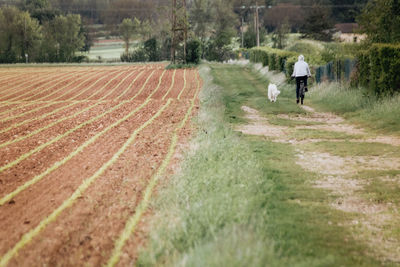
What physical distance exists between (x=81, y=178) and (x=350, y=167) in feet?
15.6

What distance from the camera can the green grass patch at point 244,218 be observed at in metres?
4.19

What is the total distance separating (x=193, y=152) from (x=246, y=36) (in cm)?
6982

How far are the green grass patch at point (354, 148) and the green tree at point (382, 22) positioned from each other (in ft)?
29.3

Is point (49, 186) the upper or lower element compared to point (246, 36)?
lower

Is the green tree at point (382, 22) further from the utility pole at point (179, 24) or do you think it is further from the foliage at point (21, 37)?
the foliage at point (21, 37)

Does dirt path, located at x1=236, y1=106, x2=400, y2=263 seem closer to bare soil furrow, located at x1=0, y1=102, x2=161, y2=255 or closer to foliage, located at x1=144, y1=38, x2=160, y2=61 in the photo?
bare soil furrow, located at x1=0, y1=102, x2=161, y2=255

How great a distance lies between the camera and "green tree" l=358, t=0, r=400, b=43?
17.4 metres

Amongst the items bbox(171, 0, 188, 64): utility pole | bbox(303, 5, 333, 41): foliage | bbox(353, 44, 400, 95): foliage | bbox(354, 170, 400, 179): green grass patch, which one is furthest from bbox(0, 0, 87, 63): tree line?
bbox(354, 170, 400, 179): green grass patch

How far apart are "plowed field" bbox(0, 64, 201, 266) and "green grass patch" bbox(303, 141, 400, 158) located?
3.18 meters

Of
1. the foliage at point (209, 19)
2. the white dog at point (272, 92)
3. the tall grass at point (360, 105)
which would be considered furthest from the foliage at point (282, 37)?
the white dog at point (272, 92)

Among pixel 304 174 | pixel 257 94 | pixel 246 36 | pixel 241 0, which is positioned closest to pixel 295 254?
pixel 304 174

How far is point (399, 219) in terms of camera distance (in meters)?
5.79

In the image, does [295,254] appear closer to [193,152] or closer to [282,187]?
[282,187]

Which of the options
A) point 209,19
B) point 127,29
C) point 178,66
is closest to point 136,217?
point 178,66
